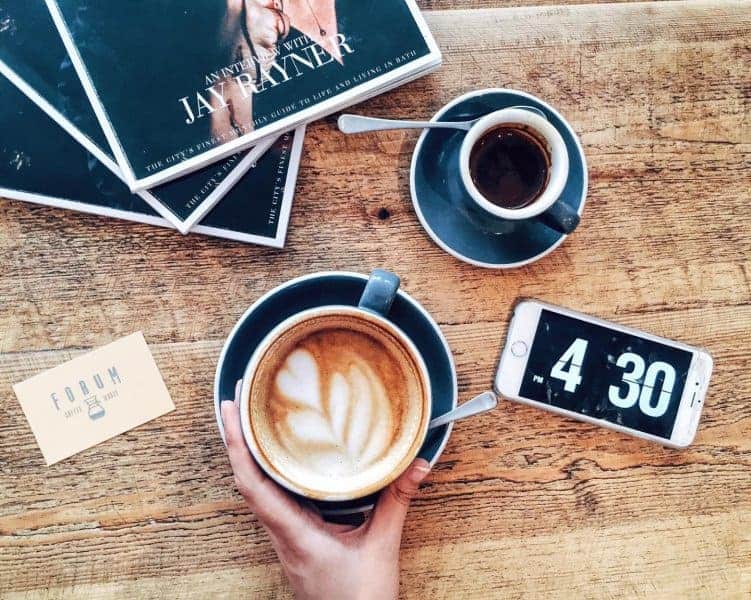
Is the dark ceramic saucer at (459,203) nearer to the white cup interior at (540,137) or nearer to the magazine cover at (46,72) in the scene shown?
the white cup interior at (540,137)

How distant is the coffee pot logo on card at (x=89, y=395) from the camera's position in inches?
37.5

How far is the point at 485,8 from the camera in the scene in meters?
1.00

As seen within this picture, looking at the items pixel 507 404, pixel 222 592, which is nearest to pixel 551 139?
pixel 507 404

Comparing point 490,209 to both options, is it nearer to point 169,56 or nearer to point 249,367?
point 249,367

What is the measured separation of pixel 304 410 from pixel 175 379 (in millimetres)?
199

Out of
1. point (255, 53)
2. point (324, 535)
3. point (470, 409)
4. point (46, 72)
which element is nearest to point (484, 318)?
point (470, 409)

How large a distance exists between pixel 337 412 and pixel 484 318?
26 centimetres

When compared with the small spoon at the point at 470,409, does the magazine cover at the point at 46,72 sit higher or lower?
higher

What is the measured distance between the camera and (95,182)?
36.9 inches

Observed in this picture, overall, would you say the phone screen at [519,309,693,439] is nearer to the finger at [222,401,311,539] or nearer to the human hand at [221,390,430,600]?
the human hand at [221,390,430,600]

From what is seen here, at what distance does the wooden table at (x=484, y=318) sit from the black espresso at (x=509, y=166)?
0.12 meters

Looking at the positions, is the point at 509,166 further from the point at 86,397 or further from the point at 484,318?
the point at 86,397

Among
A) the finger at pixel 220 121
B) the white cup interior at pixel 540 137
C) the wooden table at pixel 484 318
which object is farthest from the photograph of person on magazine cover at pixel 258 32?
the white cup interior at pixel 540 137

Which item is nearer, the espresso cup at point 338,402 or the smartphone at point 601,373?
the espresso cup at point 338,402
